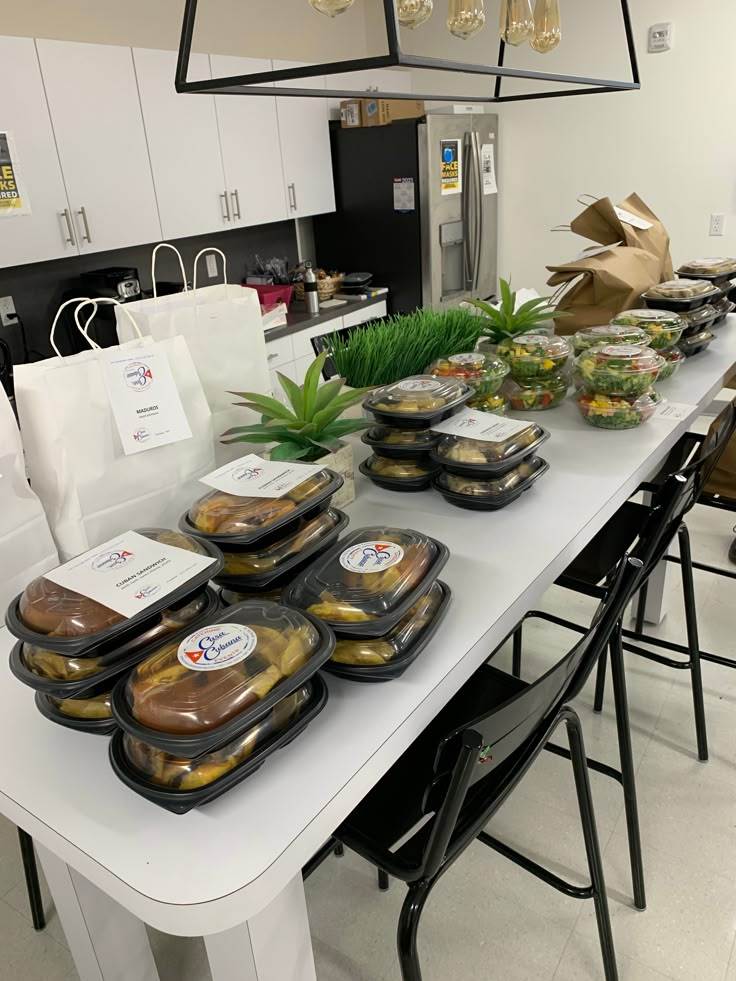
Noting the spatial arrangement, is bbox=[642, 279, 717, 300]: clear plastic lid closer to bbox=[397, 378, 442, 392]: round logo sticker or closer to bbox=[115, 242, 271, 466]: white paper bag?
bbox=[397, 378, 442, 392]: round logo sticker

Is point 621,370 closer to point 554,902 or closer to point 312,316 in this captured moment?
point 554,902

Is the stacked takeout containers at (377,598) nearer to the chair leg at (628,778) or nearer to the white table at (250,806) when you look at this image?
the white table at (250,806)

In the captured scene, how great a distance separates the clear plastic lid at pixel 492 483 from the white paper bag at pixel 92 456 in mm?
468

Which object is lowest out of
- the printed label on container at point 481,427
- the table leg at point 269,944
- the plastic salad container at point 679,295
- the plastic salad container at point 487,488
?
the table leg at point 269,944

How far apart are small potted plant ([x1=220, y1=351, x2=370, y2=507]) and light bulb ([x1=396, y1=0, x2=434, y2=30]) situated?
0.65 metres

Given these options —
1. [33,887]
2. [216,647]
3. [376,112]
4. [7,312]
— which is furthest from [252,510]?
[376,112]

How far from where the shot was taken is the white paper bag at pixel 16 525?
1.02m

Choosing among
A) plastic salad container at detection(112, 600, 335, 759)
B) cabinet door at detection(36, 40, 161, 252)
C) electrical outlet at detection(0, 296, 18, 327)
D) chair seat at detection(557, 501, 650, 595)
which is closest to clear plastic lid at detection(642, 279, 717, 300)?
chair seat at detection(557, 501, 650, 595)

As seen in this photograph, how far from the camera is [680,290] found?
2.08 metres

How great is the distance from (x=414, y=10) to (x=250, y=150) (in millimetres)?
2689

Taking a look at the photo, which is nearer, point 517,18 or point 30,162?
Answer: point 517,18

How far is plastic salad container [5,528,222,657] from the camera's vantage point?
0.81 meters

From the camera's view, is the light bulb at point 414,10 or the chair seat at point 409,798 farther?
the light bulb at point 414,10

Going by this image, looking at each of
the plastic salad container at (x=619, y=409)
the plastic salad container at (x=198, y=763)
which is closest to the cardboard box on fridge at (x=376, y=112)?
the plastic salad container at (x=619, y=409)
